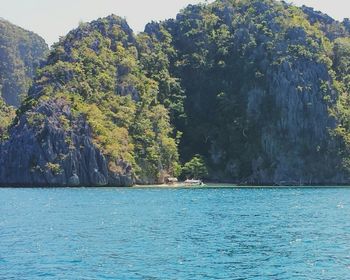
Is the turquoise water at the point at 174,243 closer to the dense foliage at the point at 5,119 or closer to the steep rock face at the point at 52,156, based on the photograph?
the steep rock face at the point at 52,156

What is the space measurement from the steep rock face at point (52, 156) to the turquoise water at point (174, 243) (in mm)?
58887

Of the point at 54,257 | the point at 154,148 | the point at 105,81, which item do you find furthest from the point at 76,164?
the point at 54,257

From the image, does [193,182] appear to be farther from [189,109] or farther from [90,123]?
[189,109]

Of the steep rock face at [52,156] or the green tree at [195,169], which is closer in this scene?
the steep rock face at [52,156]

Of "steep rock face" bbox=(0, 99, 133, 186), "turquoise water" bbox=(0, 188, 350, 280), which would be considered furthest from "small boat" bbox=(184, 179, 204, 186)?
"turquoise water" bbox=(0, 188, 350, 280)

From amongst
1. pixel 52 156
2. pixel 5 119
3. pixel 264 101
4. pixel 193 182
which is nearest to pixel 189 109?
pixel 264 101

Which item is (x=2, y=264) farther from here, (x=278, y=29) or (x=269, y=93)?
(x=278, y=29)

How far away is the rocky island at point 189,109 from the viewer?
135625mm

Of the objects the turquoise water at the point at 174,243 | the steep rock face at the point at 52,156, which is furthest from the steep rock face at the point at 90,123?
the turquoise water at the point at 174,243

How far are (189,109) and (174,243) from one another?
145248 millimetres

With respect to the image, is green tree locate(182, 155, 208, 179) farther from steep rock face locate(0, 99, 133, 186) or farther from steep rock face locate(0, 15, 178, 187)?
steep rock face locate(0, 99, 133, 186)

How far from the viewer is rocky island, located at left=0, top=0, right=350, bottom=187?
136m

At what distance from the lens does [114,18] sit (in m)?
186

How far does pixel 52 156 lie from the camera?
132875 mm
